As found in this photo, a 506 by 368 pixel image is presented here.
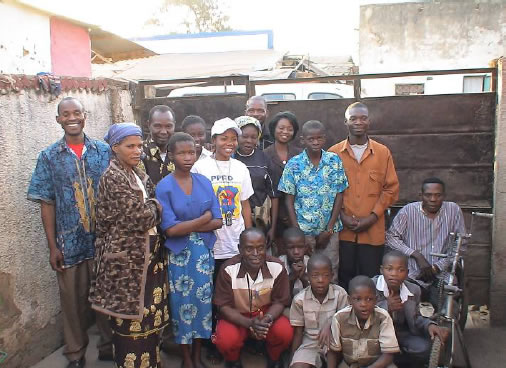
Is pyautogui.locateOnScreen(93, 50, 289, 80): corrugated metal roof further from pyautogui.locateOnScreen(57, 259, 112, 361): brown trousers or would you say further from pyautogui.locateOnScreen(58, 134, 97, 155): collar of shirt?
pyautogui.locateOnScreen(57, 259, 112, 361): brown trousers

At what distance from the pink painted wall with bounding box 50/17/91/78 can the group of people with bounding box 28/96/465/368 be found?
522cm

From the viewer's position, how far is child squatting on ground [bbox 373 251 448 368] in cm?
330

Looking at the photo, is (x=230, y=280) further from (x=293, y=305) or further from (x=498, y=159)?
(x=498, y=159)

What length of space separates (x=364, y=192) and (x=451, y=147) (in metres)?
1.06

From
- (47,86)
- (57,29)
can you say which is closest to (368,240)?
(47,86)

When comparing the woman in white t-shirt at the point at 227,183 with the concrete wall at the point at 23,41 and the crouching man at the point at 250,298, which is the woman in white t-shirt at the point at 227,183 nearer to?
the crouching man at the point at 250,298

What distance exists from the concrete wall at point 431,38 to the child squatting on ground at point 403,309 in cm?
1151

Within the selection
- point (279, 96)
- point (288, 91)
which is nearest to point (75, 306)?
point (279, 96)

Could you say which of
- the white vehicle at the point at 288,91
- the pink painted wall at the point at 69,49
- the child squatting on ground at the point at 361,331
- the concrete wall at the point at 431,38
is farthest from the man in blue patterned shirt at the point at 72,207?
the concrete wall at the point at 431,38

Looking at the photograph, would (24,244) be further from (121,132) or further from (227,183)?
(227,183)

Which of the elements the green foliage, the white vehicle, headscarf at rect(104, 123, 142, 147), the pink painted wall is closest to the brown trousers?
headscarf at rect(104, 123, 142, 147)

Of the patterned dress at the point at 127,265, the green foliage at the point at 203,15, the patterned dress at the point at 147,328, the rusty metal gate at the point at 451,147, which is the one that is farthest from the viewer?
the green foliage at the point at 203,15

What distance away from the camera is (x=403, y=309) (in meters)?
3.39

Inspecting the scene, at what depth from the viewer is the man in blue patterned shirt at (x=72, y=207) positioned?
3.31m
